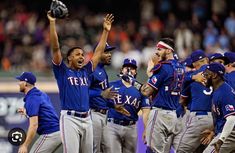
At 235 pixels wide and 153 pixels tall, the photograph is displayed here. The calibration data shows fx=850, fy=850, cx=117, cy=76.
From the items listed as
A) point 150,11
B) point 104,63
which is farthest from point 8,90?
point 150,11

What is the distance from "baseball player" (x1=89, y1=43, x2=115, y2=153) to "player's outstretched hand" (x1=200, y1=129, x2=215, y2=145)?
169 cm

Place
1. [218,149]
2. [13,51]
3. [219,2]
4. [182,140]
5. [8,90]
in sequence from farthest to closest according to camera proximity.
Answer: [219,2] → [13,51] → [8,90] → [182,140] → [218,149]

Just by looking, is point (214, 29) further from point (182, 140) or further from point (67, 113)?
point (67, 113)

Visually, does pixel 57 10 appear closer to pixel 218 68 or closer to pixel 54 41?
pixel 54 41

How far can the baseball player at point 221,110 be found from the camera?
12.1 m

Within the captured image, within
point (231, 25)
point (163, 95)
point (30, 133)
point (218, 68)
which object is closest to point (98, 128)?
point (163, 95)

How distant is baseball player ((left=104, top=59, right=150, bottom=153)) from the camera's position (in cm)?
1420

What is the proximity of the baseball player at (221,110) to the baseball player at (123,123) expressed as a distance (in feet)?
6.80

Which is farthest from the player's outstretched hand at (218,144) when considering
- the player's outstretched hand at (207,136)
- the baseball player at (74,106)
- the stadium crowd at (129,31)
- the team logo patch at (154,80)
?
the stadium crowd at (129,31)

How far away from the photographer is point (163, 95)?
13.6 m

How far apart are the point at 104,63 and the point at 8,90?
11.6 feet

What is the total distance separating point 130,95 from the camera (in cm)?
1433

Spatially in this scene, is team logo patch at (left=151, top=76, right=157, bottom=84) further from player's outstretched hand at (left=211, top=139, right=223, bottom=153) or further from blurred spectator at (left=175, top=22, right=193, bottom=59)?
blurred spectator at (left=175, top=22, right=193, bottom=59)

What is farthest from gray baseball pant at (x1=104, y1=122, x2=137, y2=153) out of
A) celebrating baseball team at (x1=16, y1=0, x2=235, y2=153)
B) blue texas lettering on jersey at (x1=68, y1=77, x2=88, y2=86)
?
blue texas lettering on jersey at (x1=68, y1=77, x2=88, y2=86)
